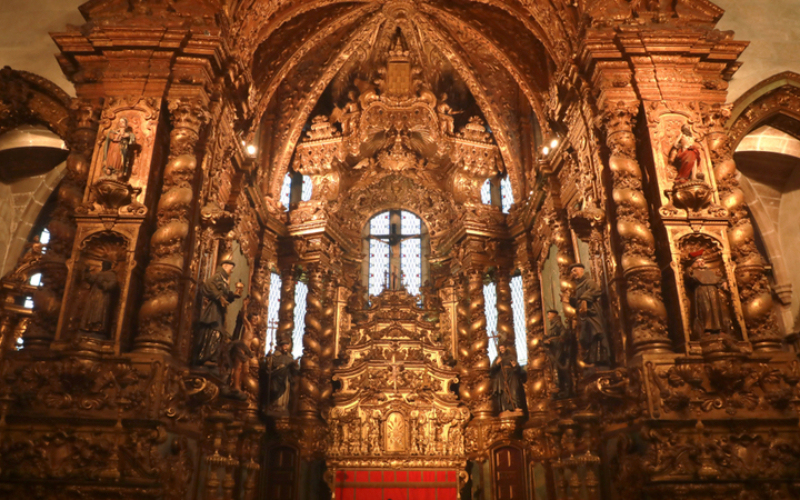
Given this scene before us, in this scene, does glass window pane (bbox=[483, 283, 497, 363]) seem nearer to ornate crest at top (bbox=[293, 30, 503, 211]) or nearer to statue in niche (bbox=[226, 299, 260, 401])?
ornate crest at top (bbox=[293, 30, 503, 211])

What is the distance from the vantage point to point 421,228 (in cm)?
1659

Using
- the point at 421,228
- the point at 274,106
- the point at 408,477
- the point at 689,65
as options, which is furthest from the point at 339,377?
the point at 689,65

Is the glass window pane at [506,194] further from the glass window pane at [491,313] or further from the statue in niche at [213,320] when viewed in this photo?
the statue in niche at [213,320]

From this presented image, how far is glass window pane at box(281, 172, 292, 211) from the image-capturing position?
15914mm

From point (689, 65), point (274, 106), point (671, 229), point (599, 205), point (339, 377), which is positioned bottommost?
point (339, 377)

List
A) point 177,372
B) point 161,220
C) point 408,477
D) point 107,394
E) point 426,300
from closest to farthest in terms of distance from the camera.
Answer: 1. point 107,394
2. point 177,372
3. point 161,220
4. point 408,477
5. point 426,300

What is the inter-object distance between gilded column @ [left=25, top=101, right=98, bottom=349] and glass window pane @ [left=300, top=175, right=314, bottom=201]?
698cm

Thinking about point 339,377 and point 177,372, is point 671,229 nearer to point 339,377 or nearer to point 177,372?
point 177,372

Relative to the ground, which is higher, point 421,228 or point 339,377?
point 421,228

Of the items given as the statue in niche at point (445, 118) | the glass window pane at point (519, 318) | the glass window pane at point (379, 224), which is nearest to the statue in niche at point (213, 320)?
the glass window pane at point (519, 318)

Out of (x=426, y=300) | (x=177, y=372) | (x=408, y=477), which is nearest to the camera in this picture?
(x=177, y=372)

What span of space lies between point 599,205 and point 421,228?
24.3 feet

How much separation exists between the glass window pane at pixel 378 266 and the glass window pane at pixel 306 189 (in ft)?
6.47

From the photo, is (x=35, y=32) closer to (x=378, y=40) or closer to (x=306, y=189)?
(x=306, y=189)
